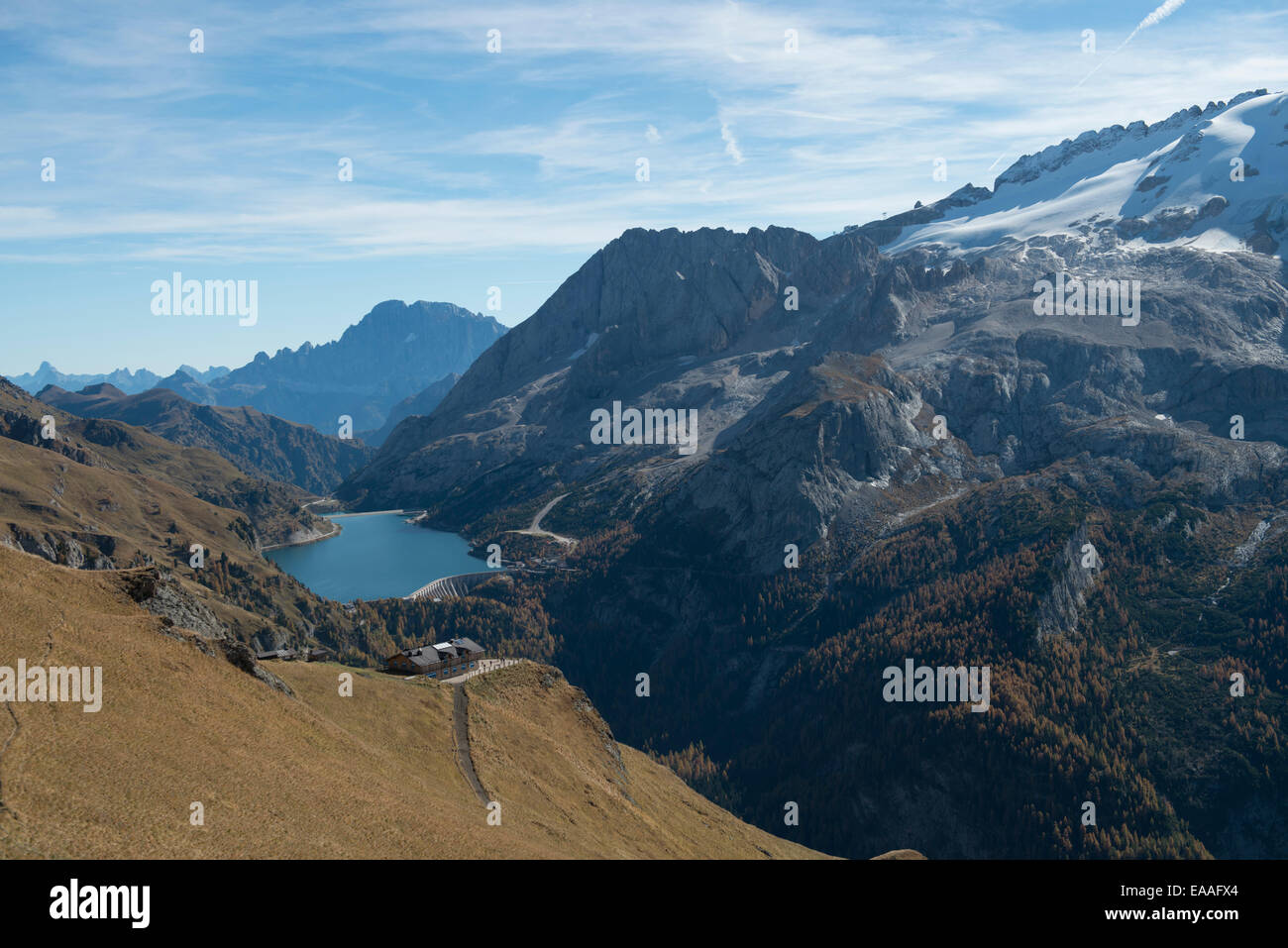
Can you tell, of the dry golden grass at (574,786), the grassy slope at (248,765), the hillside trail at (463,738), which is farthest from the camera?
the dry golden grass at (574,786)

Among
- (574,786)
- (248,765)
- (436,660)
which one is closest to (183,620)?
(248,765)

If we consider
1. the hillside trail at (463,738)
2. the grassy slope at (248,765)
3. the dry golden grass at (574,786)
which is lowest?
the dry golden grass at (574,786)

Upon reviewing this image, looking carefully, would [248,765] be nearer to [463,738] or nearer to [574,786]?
[463,738]

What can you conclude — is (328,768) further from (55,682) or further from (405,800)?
(55,682)

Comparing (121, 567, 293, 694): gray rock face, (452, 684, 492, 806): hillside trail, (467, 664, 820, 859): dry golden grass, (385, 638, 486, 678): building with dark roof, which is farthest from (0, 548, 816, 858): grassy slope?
(385, 638, 486, 678): building with dark roof

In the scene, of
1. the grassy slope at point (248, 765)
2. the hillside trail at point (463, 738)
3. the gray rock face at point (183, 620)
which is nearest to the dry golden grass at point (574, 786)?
the grassy slope at point (248, 765)

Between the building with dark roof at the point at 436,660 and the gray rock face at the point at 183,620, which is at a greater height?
the gray rock face at the point at 183,620

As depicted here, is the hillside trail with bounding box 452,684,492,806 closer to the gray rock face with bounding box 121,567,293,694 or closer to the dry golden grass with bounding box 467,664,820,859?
the dry golden grass with bounding box 467,664,820,859

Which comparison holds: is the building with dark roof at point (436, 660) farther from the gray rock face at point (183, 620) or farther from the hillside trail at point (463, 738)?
the gray rock face at point (183, 620)
